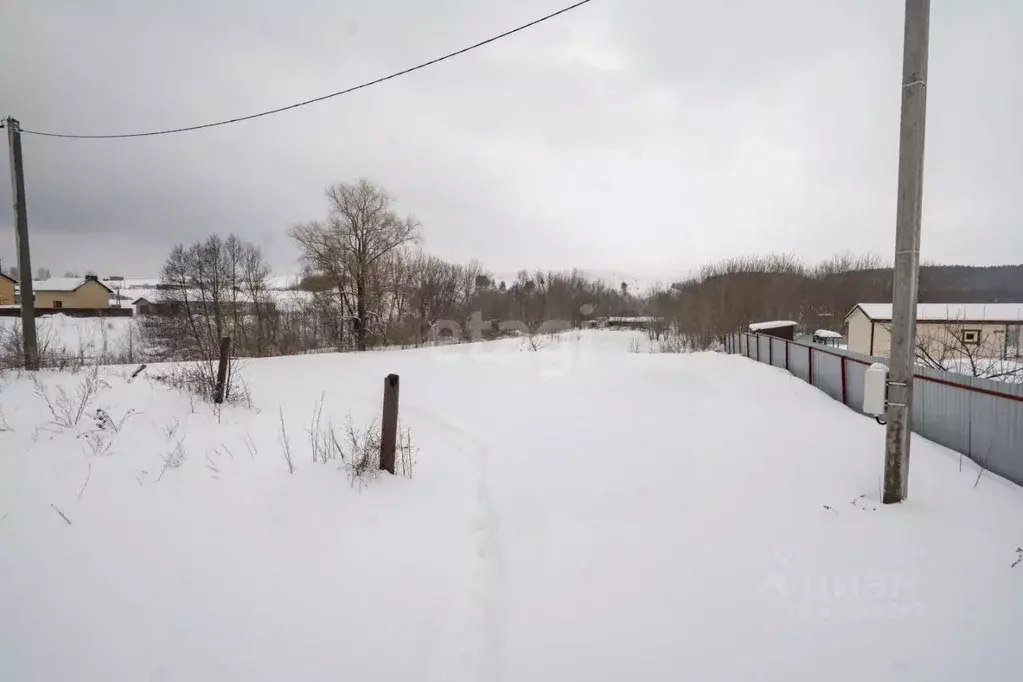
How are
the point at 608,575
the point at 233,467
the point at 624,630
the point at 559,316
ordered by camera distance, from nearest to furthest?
the point at 624,630 → the point at 608,575 → the point at 233,467 → the point at 559,316

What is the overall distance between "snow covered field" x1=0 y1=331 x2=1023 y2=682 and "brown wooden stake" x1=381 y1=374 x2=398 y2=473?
0.91ft

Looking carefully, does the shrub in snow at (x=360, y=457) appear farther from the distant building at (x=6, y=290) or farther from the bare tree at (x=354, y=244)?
the distant building at (x=6, y=290)

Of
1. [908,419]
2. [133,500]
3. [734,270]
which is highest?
[734,270]

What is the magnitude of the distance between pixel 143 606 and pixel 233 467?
6.59 ft

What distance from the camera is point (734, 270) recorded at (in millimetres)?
49750

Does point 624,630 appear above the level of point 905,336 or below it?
below

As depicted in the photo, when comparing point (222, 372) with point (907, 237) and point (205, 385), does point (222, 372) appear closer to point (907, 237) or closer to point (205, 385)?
point (205, 385)

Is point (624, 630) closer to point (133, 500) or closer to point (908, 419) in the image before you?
point (908, 419)

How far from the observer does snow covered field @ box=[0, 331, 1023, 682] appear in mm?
2254

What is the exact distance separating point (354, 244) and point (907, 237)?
26679 mm

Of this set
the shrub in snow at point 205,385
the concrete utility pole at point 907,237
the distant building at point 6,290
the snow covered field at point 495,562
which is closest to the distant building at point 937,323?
the concrete utility pole at point 907,237

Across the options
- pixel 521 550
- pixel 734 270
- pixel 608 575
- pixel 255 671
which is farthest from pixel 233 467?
pixel 734 270

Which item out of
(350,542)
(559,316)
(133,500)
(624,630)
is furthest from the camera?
(559,316)

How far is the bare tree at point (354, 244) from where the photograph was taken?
26188 millimetres
